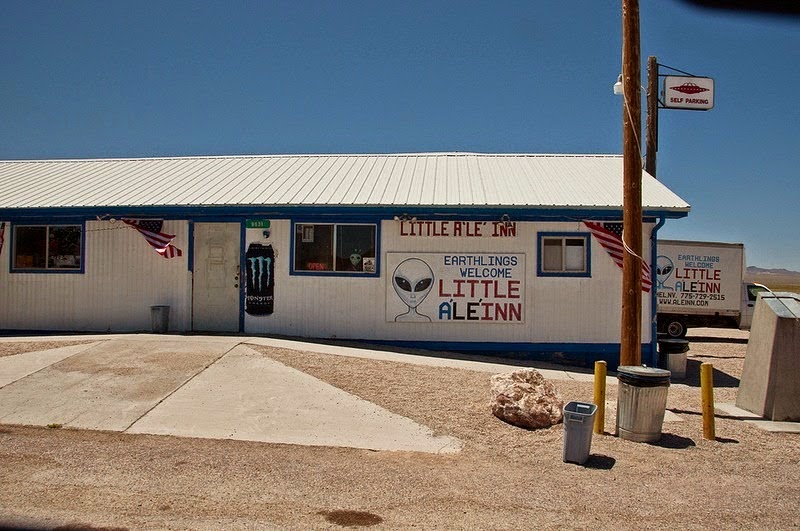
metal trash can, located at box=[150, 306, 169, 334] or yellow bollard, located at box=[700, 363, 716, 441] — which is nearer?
yellow bollard, located at box=[700, 363, 716, 441]

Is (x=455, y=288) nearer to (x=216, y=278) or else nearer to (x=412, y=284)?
(x=412, y=284)

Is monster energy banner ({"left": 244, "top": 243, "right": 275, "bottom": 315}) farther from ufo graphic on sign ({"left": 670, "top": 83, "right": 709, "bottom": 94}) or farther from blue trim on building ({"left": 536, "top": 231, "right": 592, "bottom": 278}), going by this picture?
Answer: ufo graphic on sign ({"left": 670, "top": 83, "right": 709, "bottom": 94})

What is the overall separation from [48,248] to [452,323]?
922 centimetres

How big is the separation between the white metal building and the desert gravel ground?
4548 mm

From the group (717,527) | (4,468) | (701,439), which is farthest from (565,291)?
(4,468)

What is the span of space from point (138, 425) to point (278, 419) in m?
1.73

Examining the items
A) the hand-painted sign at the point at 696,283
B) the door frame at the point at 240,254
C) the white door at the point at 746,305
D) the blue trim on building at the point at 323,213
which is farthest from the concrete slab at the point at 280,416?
the white door at the point at 746,305

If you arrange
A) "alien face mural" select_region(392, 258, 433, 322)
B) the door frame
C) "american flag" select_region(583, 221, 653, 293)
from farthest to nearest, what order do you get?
the door frame < "alien face mural" select_region(392, 258, 433, 322) < "american flag" select_region(583, 221, 653, 293)

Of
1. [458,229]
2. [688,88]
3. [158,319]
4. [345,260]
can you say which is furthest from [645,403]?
[688,88]

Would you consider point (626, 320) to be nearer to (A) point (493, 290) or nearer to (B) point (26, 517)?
(A) point (493, 290)

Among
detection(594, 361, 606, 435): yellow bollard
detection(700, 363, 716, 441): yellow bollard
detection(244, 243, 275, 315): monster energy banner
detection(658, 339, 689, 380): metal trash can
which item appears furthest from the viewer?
detection(244, 243, 275, 315): monster energy banner

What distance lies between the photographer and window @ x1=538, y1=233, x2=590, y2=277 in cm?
1377

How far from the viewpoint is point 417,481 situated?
6.63 metres

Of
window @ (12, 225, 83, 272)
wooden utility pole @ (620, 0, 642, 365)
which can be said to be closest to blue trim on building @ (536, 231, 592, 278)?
A: wooden utility pole @ (620, 0, 642, 365)
